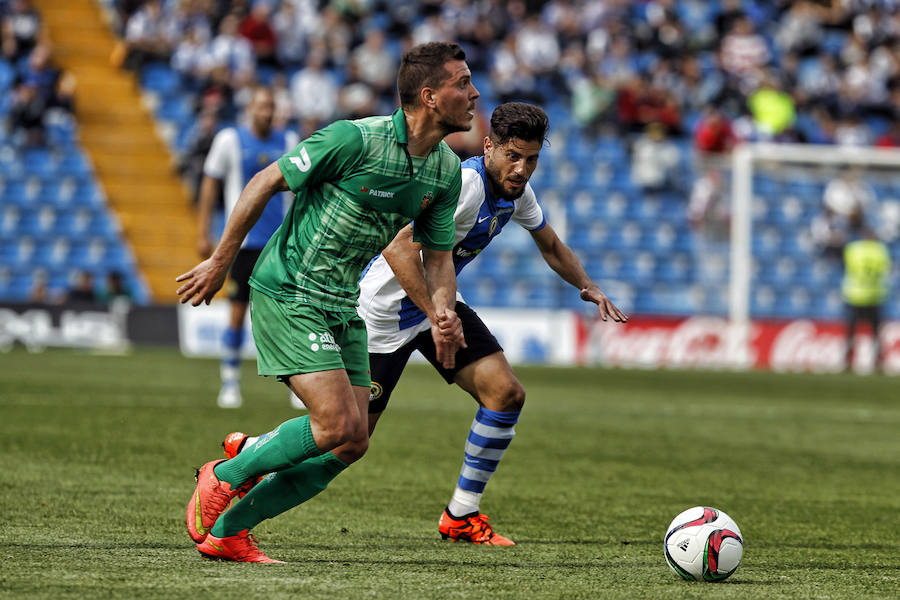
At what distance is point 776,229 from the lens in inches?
974

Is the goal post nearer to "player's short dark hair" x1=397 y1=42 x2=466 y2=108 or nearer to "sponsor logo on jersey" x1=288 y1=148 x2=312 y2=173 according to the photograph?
"player's short dark hair" x1=397 y1=42 x2=466 y2=108

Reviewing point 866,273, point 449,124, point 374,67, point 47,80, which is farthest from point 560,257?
point 47,80

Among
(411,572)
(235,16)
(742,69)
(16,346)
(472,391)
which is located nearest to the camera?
(411,572)

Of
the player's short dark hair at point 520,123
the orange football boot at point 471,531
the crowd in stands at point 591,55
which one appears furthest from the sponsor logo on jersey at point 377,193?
the crowd in stands at point 591,55

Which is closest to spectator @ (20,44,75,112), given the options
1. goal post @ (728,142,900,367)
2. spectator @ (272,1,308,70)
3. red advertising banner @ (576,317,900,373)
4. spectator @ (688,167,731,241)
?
spectator @ (272,1,308,70)

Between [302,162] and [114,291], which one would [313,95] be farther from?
[302,162]

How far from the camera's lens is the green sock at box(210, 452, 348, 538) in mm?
5402

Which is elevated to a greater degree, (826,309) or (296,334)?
(296,334)

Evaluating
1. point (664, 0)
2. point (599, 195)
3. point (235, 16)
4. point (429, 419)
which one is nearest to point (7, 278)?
point (235, 16)

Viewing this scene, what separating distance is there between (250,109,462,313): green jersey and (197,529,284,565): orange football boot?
3.17 feet

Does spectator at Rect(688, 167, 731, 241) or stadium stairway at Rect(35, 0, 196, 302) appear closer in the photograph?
stadium stairway at Rect(35, 0, 196, 302)

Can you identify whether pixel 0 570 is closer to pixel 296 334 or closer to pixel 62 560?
pixel 62 560

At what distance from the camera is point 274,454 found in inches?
210

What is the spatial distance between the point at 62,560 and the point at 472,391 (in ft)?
7.00
